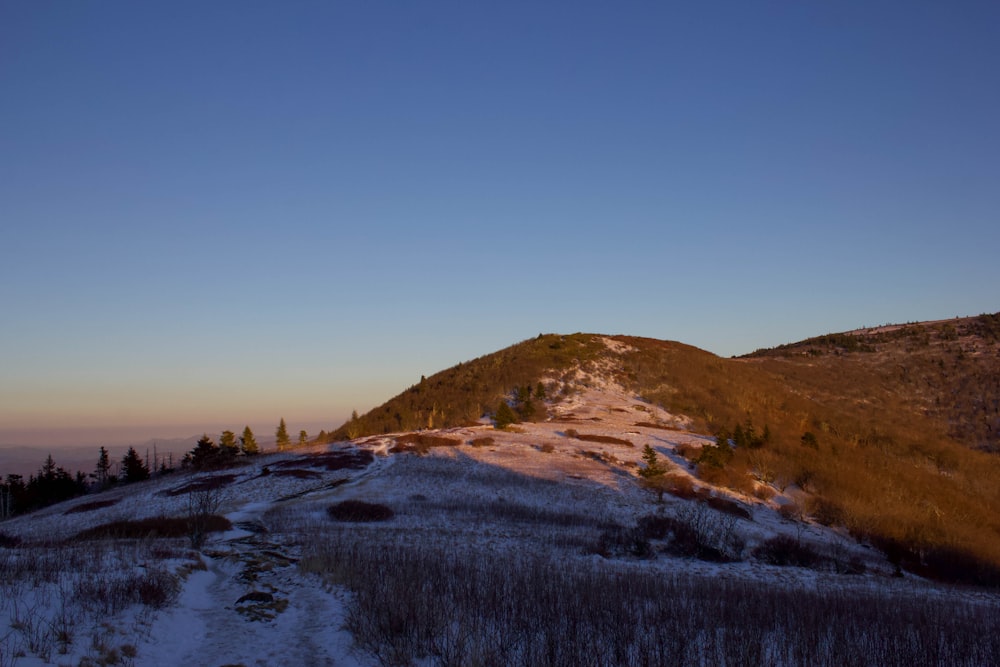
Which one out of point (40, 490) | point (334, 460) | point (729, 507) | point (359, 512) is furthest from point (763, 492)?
point (40, 490)

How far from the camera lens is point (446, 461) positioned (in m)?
35.2

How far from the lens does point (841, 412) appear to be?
5806 cm

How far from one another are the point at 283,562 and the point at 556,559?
6.99 meters

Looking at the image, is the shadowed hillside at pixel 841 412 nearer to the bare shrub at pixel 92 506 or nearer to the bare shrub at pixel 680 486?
the bare shrub at pixel 680 486

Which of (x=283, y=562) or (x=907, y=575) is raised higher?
(x=283, y=562)

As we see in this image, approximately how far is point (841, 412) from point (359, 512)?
53235mm

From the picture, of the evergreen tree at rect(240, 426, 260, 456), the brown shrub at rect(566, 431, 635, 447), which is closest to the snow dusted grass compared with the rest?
the brown shrub at rect(566, 431, 635, 447)

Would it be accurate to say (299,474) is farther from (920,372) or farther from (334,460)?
(920,372)

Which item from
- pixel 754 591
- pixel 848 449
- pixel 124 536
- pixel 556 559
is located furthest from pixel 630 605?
pixel 848 449

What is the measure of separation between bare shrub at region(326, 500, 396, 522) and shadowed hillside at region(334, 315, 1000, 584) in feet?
66.0

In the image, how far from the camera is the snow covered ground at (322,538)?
7.82 metres

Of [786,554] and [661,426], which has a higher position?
[661,426]

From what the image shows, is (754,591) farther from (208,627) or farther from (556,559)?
(208,627)

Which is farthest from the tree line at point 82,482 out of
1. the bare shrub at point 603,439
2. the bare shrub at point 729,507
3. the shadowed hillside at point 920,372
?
the shadowed hillside at point 920,372
